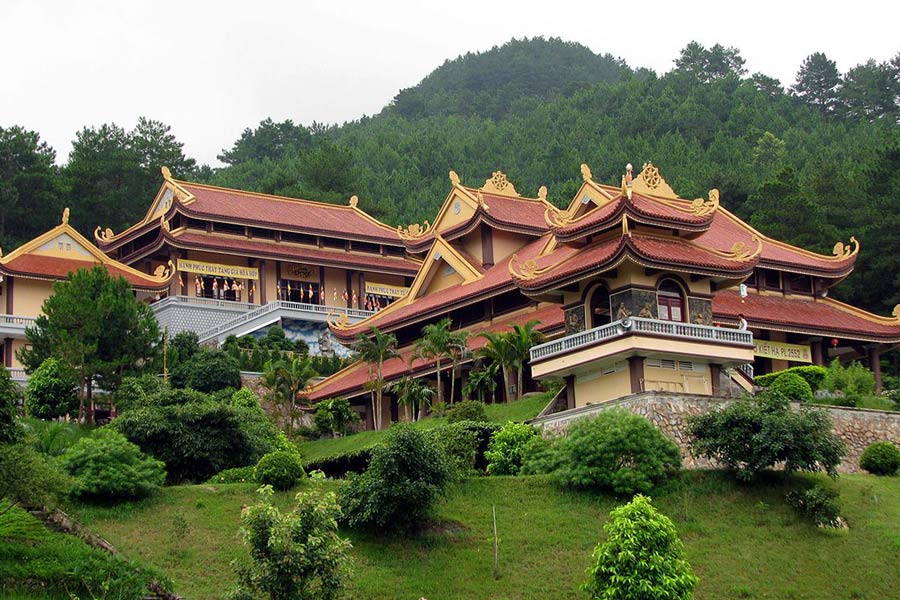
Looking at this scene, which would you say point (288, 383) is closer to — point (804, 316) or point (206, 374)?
point (206, 374)

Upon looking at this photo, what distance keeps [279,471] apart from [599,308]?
1114 centimetres

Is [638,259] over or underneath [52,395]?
over

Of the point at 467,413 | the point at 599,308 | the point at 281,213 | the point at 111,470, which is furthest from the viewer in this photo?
the point at 281,213

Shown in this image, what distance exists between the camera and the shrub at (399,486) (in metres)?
34.1

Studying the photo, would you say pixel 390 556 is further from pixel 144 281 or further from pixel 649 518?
pixel 144 281

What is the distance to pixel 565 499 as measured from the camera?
119ft

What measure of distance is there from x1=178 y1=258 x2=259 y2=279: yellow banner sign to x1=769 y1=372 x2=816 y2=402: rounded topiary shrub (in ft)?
108

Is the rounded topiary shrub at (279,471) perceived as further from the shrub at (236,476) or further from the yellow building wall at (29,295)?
the yellow building wall at (29,295)

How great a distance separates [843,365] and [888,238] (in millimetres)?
11244

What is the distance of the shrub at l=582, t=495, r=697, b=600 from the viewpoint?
95.3ft

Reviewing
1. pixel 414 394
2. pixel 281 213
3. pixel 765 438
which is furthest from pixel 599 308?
pixel 281 213

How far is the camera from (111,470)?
3569 centimetres

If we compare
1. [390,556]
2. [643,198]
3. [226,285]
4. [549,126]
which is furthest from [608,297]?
[549,126]

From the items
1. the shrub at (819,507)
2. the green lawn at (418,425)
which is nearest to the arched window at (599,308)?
the green lawn at (418,425)
